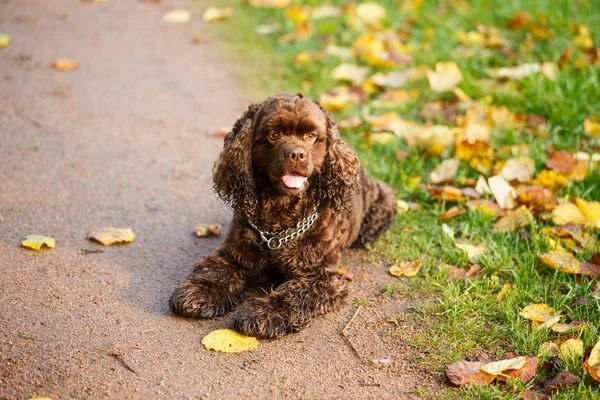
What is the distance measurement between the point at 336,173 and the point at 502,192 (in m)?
1.73

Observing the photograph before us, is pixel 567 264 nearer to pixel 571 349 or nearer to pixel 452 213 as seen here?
pixel 571 349

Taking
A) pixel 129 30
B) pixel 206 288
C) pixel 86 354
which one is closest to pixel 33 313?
pixel 86 354

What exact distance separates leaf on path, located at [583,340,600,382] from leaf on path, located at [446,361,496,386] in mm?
482

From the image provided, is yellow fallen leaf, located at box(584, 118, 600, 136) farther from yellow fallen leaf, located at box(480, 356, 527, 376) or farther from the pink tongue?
the pink tongue

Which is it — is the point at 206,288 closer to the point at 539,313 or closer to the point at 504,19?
the point at 539,313

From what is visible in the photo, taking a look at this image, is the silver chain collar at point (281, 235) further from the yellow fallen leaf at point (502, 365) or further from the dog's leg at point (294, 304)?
the yellow fallen leaf at point (502, 365)

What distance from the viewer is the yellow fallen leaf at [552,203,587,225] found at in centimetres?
522

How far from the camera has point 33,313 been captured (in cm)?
416

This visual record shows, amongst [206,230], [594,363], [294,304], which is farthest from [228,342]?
[594,363]

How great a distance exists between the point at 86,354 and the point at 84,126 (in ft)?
11.4

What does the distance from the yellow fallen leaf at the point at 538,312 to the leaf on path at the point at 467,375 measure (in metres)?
0.61

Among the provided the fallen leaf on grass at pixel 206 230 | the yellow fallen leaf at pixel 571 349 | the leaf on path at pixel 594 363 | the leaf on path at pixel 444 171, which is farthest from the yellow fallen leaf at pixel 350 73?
the leaf on path at pixel 594 363

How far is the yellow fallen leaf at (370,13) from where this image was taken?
885cm

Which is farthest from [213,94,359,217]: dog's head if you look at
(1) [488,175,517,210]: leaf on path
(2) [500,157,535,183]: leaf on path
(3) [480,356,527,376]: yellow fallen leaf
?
(2) [500,157,535,183]: leaf on path
